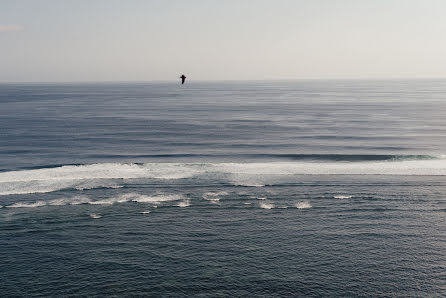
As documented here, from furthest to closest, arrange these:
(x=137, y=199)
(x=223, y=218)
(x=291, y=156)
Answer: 1. (x=291, y=156)
2. (x=137, y=199)
3. (x=223, y=218)

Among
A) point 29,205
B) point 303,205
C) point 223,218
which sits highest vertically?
point 303,205

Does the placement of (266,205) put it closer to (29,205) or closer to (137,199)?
(137,199)

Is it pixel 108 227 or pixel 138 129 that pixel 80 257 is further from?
pixel 138 129

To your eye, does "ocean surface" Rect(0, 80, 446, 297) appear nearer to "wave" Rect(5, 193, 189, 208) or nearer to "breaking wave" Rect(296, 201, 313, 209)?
"breaking wave" Rect(296, 201, 313, 209)

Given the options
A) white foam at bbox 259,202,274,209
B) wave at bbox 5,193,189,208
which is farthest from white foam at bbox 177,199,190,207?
white foam at bbox 259,202,274,209

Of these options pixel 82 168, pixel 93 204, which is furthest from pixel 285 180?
pixel 82 168

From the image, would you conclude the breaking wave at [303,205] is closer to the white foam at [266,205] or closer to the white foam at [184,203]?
the white foam at [266,205]

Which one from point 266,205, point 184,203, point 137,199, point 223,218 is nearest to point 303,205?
point 266,205
